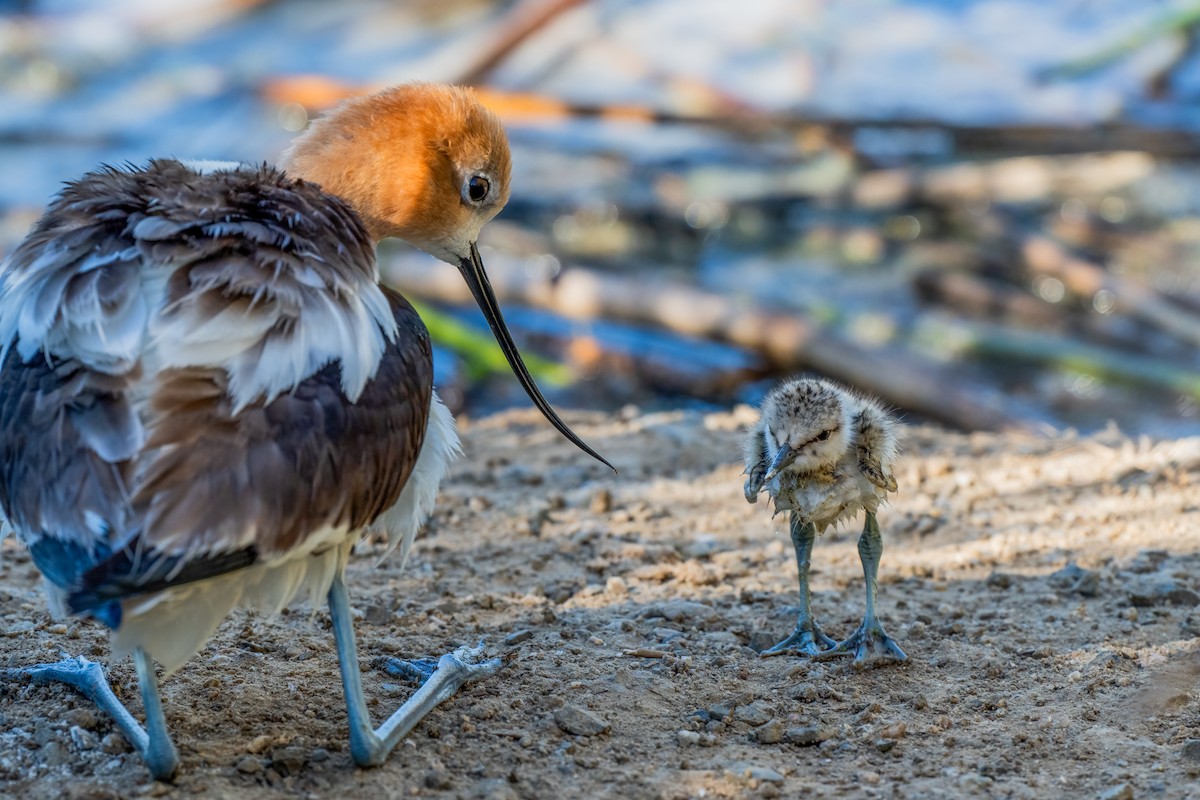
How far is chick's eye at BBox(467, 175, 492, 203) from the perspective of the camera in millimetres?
4492

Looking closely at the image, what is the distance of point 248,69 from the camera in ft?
47.7

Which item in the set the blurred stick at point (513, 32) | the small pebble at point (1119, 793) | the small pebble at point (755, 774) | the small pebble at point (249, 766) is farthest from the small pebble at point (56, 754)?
the blurred stick at point (513, 32)

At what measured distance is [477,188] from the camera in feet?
14.8

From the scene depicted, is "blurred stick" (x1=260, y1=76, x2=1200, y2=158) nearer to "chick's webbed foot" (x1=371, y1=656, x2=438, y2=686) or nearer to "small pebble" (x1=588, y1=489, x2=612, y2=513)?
"small pebble" (x1=588, y1=489, x2=612, y2=513)

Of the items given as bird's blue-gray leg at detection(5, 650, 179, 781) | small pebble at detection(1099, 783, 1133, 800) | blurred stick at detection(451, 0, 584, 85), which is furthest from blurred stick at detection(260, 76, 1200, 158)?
small pebble at detection(1099, 783, 1133, 800)

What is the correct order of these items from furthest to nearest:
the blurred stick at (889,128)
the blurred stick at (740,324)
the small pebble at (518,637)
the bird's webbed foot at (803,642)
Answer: the blurred stick at (889,128), the blurred stick at (740,324), the small pebble at (518,637), the bird's webbed foot at (803,642)

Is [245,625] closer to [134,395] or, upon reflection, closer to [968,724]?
[134,395]

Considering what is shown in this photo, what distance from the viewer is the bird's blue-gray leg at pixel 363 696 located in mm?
3396

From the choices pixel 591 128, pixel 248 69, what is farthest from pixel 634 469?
pixel 248 69

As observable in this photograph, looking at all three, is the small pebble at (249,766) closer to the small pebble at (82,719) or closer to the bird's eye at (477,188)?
the small pebble at (82,719)

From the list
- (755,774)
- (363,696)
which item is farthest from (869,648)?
(363,696)

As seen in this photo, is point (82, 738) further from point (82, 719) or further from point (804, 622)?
point (804, 622)

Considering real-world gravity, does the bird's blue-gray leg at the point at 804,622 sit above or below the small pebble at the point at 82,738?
above

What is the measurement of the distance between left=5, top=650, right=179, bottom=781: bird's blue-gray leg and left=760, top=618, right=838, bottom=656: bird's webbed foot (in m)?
1.69
